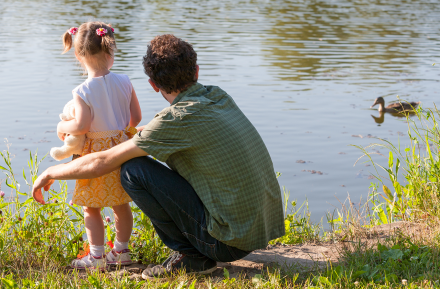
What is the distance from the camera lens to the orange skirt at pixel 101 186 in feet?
9.55

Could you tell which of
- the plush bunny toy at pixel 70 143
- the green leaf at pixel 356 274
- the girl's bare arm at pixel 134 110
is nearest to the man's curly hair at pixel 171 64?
the girl's bare arm at pixel 134 110

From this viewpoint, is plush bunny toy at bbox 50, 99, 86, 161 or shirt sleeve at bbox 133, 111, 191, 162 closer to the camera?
shirt sleeve at bbox 133, 111, 191, 162

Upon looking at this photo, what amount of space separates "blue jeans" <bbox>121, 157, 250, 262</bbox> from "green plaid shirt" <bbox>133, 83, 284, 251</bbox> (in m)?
0.06

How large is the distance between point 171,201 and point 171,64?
72 cm

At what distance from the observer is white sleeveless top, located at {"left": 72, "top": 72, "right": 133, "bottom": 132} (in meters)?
2.91

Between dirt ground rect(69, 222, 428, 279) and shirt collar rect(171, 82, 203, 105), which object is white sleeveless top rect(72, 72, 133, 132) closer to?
shirt collar rect(171, 82, 203, 105)

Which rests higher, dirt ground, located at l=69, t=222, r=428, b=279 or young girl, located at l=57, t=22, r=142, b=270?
young girl, located at l=57, t=22, r=142, b=270

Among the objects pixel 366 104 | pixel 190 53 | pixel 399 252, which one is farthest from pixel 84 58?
pixel 366 104

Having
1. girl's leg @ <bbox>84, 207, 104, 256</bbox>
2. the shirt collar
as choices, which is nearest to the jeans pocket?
girl's leg @ <bbox>84, 207, 104, 256</bbox>

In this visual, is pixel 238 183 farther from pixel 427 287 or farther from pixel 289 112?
pixel 289 112

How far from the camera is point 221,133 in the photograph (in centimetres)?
259

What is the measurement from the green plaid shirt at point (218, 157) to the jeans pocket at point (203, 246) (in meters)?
0.11

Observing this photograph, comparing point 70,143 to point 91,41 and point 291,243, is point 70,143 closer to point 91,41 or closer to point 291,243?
point 91,41

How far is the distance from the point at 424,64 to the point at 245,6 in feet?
38.6
